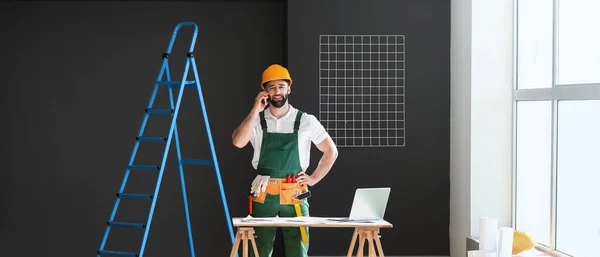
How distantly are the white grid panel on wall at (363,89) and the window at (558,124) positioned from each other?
1.05 m

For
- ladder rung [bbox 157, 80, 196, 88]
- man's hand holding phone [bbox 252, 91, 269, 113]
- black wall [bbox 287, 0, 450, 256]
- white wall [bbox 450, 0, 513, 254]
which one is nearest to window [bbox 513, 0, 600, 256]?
white wall [bbox 450, 0, 513, 254]

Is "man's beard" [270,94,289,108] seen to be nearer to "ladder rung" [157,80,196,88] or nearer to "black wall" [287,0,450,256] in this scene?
"ladder rung" [157,80,196,88]

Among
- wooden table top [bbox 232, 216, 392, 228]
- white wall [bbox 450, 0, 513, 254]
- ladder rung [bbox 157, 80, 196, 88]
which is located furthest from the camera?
white wall [bbox 450, 0, 513, 254]

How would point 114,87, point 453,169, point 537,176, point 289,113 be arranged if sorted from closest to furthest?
1. point 289,113
2. point 537,176
3. point 453,169
4. point 114,87

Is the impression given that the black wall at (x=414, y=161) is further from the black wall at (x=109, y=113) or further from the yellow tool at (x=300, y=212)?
the yellow tool at (x=300, y=212)

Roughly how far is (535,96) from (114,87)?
12.1ft

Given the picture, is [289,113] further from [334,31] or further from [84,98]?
[84,98]

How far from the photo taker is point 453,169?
7.44 metres

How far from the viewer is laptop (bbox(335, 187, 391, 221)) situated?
200 inches

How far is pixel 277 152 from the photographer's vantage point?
5547mm

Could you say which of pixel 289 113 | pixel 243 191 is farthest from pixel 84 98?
pixel 289 113

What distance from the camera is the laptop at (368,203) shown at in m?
5.08

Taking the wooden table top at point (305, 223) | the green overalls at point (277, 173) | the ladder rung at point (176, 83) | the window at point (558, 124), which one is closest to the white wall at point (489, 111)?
the window at point (558, 124)

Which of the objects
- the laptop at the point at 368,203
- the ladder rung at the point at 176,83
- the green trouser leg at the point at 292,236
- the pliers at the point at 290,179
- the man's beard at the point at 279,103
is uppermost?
the ladder rung at the point at 176,83
